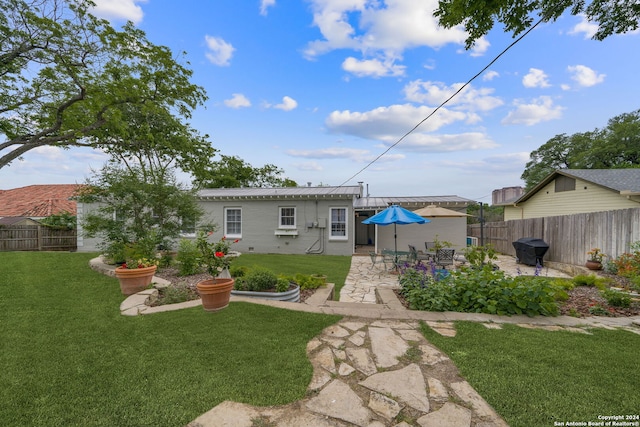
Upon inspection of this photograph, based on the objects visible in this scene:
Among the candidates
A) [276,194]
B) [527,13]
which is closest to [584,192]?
[527,13]

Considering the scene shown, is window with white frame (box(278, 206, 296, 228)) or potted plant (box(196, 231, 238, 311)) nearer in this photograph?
potted plant (box(196, 231, 238, 311))

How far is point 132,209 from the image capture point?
673 cm

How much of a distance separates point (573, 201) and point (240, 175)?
24.5 m

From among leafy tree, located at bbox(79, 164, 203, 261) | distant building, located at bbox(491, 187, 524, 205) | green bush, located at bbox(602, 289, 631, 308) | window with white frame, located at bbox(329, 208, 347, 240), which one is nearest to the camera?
green bush, located at bbox(602, 289, 631, 308)

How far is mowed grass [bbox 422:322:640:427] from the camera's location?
5.82 feet

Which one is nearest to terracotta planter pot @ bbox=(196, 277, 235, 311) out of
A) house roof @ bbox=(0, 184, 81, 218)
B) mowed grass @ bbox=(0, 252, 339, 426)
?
mowed grass @ bbox=(0, 252, 339, 426)

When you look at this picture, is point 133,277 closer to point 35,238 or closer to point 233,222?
point 233,222

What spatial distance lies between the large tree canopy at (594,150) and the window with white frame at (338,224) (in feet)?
82.1

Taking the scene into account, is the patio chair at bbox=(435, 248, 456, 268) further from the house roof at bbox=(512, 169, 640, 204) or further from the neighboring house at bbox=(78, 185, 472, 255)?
the house roof at bbox=(512, 169, 640, 204)

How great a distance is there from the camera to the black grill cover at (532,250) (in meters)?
9.21

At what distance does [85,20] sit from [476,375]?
1264cm

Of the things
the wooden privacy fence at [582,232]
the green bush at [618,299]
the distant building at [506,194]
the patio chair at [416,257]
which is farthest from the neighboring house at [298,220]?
the distant building at [506,194]

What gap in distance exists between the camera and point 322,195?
1180cm

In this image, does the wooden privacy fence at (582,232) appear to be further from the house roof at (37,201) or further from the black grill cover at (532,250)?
the house roof at (37,201)
